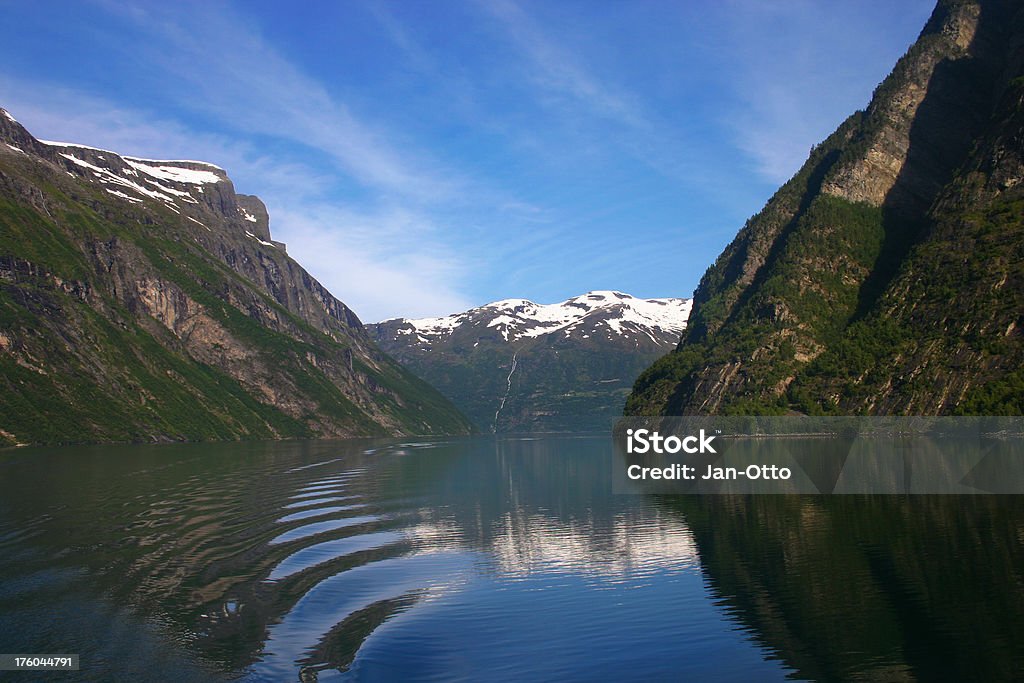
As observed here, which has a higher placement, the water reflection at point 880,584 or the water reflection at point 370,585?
the water reflection at point 370,585

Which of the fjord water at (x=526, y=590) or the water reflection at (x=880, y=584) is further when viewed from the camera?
the fjord water at (x=526, y=590)

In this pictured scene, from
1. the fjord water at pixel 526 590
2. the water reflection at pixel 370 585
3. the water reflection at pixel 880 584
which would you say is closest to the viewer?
the water reflection at pixel 880 584

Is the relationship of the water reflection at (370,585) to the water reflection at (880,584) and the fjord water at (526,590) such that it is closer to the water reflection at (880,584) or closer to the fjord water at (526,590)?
the fjord water at (526,590)

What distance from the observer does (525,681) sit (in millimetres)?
29609

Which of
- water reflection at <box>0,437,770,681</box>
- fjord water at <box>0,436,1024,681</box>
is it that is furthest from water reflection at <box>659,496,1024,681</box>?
water reflection at <box>0,437,770,681</box>

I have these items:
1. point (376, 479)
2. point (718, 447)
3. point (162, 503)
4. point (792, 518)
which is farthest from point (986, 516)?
point (718, 447)

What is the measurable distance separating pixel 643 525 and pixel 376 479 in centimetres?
6543

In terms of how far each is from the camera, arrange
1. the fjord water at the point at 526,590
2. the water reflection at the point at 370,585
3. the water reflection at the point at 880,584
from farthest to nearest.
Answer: the water reflection at the point at 370,585, the fjord water at the point at 526,590, the water reflection at the point at 880,584

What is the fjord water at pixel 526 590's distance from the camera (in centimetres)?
3164

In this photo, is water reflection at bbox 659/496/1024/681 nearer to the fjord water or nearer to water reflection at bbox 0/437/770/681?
the fjord water

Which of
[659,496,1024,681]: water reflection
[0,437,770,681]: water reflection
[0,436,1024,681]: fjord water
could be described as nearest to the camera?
[659,496,1024,681]: water reflection

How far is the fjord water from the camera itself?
31641 mm

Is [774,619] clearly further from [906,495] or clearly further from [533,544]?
[906,495]

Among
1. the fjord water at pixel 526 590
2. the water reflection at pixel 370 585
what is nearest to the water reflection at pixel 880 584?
the fjord water at pixel 526 590
